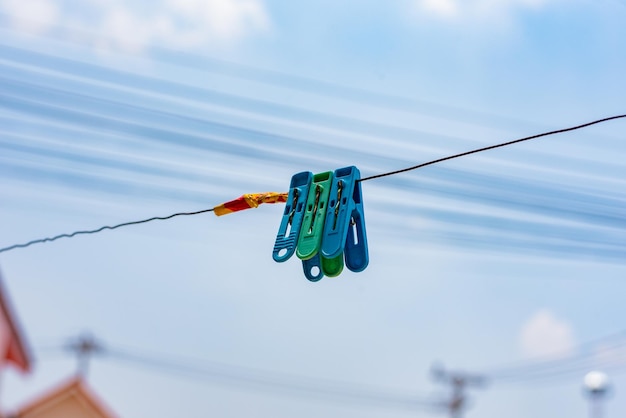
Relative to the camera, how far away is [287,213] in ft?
15.8

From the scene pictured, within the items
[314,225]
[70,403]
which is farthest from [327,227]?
[70,403]

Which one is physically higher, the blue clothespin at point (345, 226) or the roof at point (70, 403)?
the roof at point (70, 403)

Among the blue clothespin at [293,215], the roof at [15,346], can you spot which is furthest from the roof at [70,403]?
the blue clothespin at [293,215]

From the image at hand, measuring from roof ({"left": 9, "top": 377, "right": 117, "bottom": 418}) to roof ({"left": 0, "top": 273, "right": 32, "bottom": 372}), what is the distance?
4.35 m

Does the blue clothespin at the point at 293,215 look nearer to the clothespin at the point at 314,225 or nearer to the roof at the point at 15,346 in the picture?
the clothespin at the point at 314,225

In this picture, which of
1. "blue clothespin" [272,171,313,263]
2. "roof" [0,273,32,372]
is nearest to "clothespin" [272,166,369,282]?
"blue clothespin" [272,171,313,263]

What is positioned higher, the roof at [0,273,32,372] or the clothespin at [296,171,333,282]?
the roof at [0,273,32,372]

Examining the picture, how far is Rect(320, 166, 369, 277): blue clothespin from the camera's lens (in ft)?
14.9

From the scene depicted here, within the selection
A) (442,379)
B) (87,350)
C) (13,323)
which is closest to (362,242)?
(13,323)

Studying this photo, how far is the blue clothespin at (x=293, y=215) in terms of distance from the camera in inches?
182

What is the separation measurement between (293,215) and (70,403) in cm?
1058

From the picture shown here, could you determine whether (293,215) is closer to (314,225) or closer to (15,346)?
(314,225)

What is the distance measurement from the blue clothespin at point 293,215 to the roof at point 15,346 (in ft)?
17.0

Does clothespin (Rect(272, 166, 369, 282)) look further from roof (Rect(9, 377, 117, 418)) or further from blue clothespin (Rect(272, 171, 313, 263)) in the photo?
roof (Rect(9, 377, 117, 418))
